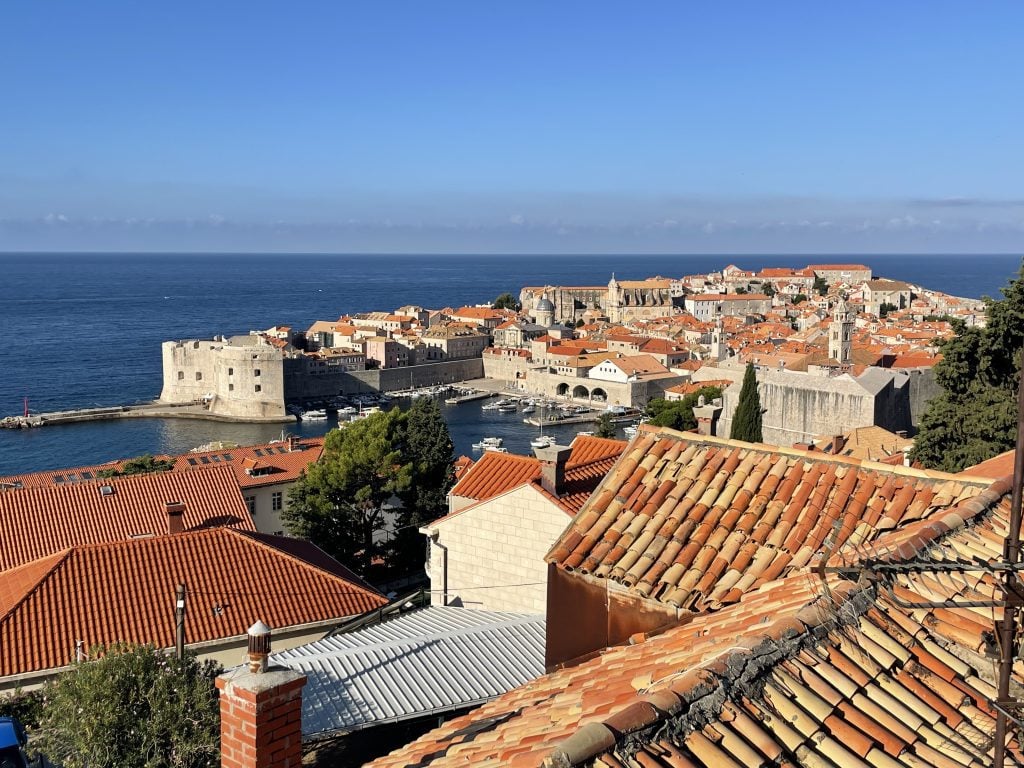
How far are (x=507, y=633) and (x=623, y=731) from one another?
6.42 m

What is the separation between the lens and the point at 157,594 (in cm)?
905

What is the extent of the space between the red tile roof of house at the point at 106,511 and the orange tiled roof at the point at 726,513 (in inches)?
353

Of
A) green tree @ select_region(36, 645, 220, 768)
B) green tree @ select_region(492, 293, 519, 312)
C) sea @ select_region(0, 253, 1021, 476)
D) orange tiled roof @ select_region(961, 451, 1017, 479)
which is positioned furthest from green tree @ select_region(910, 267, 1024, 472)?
green tree @ select_region(492, 293, 519, 312)

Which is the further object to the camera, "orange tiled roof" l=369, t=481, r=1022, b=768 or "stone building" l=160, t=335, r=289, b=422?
"stone building" l=160, t=335, r=289, b=422

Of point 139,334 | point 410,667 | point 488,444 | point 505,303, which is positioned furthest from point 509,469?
point 505,303

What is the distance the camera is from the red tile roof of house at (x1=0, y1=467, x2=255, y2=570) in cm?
1144

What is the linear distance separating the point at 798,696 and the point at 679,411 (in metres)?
30.8

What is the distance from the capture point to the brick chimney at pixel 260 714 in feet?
10.4

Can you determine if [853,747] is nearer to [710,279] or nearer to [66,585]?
[66,585]

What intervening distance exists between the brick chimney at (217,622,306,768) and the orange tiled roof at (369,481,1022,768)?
0.55 m

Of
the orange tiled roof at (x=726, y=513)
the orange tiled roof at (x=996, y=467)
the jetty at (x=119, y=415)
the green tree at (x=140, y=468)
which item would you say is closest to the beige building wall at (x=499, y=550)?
the orange tiled roof at (x=996, y=467)

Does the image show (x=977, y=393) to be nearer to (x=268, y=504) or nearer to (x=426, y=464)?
(x=426, y=464)

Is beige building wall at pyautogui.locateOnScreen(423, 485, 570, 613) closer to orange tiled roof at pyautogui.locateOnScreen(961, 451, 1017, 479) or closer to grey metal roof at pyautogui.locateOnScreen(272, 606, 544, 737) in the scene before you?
grey metal roof at pyautogui.locateOnScreen(272, 606, 544, 737)

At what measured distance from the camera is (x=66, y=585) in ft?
29.5
